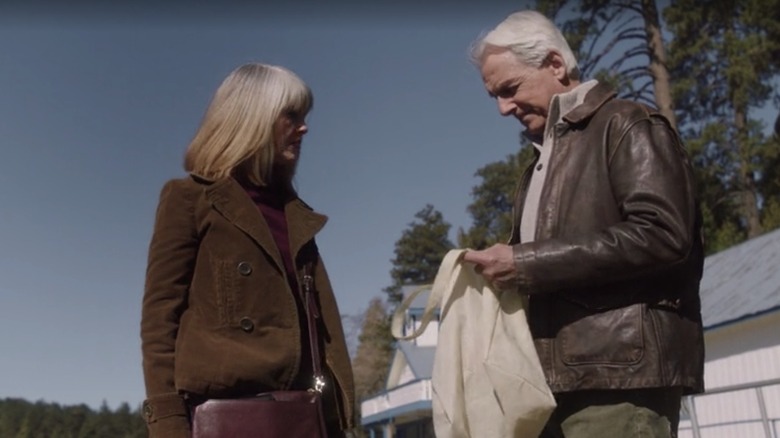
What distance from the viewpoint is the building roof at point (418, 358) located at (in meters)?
40.4

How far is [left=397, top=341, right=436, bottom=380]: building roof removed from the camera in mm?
40362

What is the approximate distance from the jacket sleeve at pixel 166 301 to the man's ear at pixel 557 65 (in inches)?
48.1

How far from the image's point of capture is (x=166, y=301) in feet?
9.84

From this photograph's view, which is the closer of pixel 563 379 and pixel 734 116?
pixel 563 379

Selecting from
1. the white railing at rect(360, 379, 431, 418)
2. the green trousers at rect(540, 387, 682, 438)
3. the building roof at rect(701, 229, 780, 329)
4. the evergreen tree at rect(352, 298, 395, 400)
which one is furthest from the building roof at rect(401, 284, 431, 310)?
the evergreen tree at rect(352, 298, 395, 400)

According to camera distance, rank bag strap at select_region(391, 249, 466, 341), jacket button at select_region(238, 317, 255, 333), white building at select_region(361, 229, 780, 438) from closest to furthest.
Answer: jacket button at select_region(238, 317, 255, 333)
bag strap at select_region(391, 249, 466, 341)
white building at select_region(361, 229, 780, 438)

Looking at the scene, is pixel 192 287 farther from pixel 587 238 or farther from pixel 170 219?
pixel 587 238

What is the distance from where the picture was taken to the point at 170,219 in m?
3.08

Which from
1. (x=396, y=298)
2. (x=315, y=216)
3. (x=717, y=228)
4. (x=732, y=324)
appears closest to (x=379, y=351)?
(x=396, y=298)

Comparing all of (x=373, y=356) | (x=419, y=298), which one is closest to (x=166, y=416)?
(x=419, y=298)

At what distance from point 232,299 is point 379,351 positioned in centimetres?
5737

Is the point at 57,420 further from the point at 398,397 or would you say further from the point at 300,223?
the point at 300,223

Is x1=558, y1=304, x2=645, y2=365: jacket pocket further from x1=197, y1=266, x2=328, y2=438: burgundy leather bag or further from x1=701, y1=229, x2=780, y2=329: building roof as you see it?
x1=701, y1=229, x2=780, y2=329: building roof

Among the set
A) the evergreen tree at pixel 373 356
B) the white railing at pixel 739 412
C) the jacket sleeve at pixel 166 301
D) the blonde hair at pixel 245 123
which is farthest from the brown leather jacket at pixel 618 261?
the evergreen tree at pixel 373 356
